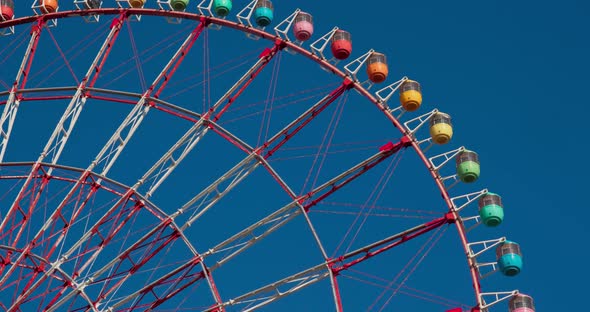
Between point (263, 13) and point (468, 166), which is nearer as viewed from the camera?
point (468, 166)

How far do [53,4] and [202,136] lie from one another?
611 centimetres

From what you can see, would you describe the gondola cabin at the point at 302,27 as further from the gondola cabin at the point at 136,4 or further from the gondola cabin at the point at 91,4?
the gondola cabin at the point at 91,4

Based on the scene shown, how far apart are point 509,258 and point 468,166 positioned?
2.86 meters

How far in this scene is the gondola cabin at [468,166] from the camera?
38469 mm

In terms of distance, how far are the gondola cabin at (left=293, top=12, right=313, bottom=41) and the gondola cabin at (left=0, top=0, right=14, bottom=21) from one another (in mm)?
7722

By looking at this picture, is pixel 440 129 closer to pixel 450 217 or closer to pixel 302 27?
pixel 450 217

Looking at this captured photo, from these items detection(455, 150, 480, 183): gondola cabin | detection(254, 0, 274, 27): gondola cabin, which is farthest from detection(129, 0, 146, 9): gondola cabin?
detection(455, 150, 480, 183): gondola cabin

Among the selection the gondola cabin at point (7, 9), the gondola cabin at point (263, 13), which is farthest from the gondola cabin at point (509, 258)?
the gondola cabin at point (7, 9)

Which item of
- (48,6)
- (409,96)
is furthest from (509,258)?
(48,6)

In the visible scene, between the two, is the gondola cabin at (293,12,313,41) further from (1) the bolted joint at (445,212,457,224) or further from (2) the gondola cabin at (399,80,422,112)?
(1) the bolted joint at (445,212,457,224)

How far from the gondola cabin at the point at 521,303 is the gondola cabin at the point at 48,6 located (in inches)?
571

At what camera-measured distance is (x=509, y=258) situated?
1459 inches

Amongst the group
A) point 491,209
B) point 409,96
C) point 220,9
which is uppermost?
point 220,9

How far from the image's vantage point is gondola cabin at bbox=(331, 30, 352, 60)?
3959 centimetres
